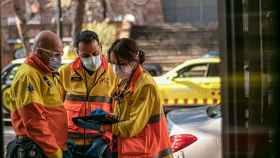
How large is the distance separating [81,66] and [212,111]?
1549mm

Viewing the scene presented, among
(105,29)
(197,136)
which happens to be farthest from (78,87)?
(105,29)

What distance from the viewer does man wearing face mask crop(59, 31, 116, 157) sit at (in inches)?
165

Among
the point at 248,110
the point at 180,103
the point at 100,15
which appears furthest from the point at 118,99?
the point at 100,15

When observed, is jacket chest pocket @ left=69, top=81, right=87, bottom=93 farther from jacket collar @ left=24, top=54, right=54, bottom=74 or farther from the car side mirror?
the car side mirror

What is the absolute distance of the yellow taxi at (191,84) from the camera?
11.1 meters

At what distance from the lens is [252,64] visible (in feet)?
9.05

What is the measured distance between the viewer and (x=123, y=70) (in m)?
3.97

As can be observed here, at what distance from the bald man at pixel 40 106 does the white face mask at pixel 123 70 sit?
368 millimetres

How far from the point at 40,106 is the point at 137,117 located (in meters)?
0.56

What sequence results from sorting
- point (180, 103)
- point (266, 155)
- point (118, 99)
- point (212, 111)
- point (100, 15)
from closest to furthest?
point (266, 155) < point (118, 99) < point (212, 111) < point (180, 103) < point (100, 15)

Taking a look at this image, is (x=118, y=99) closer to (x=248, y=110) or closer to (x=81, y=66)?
(x=81, y=66)

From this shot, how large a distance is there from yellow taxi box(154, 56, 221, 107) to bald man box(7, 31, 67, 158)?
678cm

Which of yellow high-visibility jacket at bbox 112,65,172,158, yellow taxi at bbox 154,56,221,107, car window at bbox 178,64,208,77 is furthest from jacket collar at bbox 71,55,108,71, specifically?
A: car window at bbox 178,64,208,77

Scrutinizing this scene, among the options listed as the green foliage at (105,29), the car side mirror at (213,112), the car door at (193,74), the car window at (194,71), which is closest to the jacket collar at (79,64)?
the car side mirror at (213,112)
